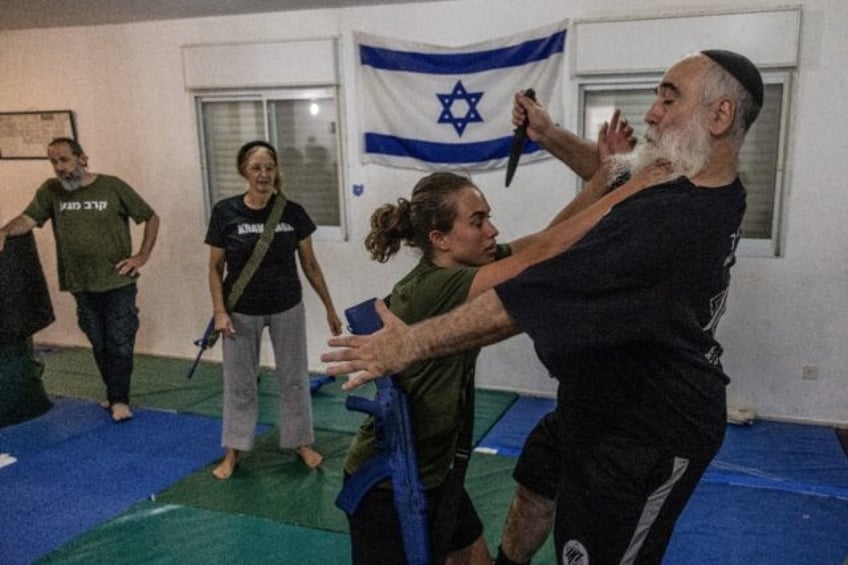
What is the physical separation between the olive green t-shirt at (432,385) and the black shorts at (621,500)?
1.08 ft

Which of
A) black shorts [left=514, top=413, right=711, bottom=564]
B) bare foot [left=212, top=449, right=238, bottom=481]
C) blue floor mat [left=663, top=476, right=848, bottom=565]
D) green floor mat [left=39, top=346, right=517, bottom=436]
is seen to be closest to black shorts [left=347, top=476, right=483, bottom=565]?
black shorts [left=514, top=413, right=711, bottom=564]

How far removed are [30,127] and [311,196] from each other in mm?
2684

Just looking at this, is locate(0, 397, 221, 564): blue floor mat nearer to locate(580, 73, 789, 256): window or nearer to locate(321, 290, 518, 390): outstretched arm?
locate(321, 290, 518, 390): outstretched arm

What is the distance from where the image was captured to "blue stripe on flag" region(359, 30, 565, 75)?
4.43 m

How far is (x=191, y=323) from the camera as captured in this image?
589 cm

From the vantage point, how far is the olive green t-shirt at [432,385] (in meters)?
1.70

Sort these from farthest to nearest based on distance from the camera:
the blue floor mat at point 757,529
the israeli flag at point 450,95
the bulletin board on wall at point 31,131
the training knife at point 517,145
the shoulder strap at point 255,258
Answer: the bulletin board on wall at point 31,131, the israeli flag at point 450,95, the shoulder strap at point 255,258, the blue floor mat at point 757,529, the training knife at point 517,145

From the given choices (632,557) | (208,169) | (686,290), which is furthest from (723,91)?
(208,169)

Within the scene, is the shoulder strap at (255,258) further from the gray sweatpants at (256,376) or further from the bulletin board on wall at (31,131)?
the bulletin board on wall at (31,131)

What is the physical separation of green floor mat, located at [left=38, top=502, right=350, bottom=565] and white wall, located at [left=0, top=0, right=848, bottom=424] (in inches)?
88.7

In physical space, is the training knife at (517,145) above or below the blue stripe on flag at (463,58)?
below

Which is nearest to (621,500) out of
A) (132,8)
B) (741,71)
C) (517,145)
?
(741,71)

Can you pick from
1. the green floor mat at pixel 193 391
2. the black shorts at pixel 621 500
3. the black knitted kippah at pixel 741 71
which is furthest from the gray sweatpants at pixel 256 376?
the black knitted kippah at pixel 741 71

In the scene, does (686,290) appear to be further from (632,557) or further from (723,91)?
(632,557)
